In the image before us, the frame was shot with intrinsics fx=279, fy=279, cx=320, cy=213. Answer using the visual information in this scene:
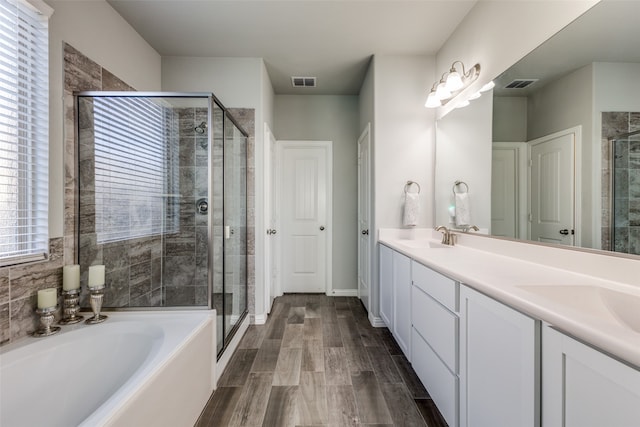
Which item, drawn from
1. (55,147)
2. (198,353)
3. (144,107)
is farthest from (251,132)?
(198,353)

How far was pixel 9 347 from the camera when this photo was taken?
4.20ft

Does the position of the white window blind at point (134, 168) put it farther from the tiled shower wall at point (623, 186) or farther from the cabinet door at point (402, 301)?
the tiled shower wall at point (623, 186)

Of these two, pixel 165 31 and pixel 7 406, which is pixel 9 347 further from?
pixel 165 31

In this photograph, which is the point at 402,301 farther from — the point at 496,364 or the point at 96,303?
the point at 96,303

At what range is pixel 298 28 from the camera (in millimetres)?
2312

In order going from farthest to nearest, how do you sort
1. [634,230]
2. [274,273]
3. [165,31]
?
[274,273]
[165,31]
[634,230]

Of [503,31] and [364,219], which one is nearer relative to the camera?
[503,31]

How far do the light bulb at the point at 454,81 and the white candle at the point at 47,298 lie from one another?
2890 millimetres

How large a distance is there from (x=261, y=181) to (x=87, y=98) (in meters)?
1.43

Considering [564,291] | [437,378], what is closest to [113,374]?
[437,378]

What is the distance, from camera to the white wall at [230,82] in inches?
110

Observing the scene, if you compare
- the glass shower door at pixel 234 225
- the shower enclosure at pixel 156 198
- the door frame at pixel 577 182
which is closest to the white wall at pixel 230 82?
the glass shower door at pixel 234 225

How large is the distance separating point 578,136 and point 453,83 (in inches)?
47.3

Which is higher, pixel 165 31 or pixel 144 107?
pixel 165 31
